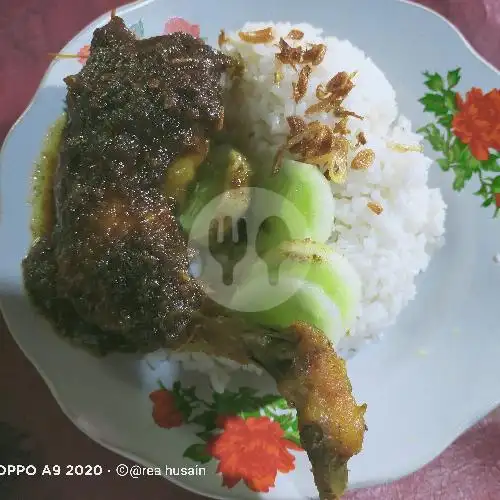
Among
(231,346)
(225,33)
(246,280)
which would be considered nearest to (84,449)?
(231,346)

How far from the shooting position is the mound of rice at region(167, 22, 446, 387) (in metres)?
2.18

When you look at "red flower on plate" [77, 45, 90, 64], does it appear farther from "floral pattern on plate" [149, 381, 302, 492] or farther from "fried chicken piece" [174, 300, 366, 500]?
"floral pattern on plate" [149, 381, 302, 492]

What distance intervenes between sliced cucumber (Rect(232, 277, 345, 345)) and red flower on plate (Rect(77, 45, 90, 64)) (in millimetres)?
1161

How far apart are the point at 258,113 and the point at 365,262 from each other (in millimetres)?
723

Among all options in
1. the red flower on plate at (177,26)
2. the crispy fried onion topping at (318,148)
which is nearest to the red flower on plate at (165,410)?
the crispy fried onion topping at (318,148)

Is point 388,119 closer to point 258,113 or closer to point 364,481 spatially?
point 258,113

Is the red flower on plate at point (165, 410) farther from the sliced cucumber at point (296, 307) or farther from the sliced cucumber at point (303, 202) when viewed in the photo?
the sliced cucumber at point (303, 202)

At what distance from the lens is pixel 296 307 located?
185 cm

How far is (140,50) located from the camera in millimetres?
1957

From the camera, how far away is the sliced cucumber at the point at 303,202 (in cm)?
197

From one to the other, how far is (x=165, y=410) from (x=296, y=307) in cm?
61

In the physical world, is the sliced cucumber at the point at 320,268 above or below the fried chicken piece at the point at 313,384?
above

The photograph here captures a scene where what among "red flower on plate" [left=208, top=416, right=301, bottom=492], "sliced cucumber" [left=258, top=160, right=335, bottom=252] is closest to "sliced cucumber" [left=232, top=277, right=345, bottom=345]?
"sliced cucumber" [left=258, top=160, right=335, bottom=252]

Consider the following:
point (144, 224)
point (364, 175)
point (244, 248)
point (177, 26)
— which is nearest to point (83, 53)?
point (177, 26)
